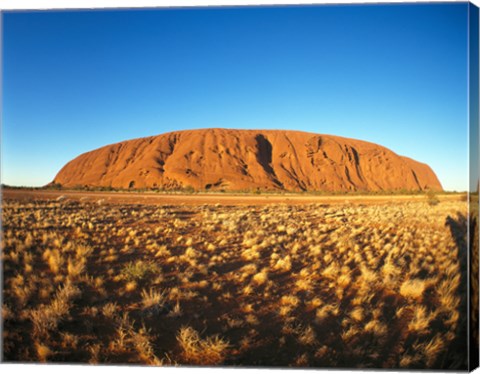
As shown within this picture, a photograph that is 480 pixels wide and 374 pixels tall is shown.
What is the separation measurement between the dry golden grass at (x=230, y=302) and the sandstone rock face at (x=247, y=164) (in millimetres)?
763

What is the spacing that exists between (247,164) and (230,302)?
2589 millimetres

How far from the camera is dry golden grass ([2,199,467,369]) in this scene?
6.19ft

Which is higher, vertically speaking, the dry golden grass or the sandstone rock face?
the sandstone rock face

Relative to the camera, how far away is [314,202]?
804cm

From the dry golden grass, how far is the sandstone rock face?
763mm

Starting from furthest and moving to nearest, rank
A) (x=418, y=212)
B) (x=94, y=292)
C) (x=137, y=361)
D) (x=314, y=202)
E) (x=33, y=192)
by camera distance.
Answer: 1. (x=314, y=202)
2. (x=418, y=212)
3. (x=33, y=192)
4. (x=94, y=292)
5. (x=137, y=361)

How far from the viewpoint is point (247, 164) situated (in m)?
4.48

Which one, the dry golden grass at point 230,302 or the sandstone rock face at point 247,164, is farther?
the sandstone rock face at point 247,164

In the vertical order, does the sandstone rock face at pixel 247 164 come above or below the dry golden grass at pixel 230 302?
above

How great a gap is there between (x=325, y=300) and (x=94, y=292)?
1.93m

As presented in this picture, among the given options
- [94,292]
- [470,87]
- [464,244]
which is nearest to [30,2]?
[94,292]

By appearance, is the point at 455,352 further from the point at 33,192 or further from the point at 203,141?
the point at 33,192

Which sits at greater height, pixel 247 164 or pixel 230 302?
pixel 247 164

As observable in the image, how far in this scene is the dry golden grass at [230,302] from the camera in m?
1.89
